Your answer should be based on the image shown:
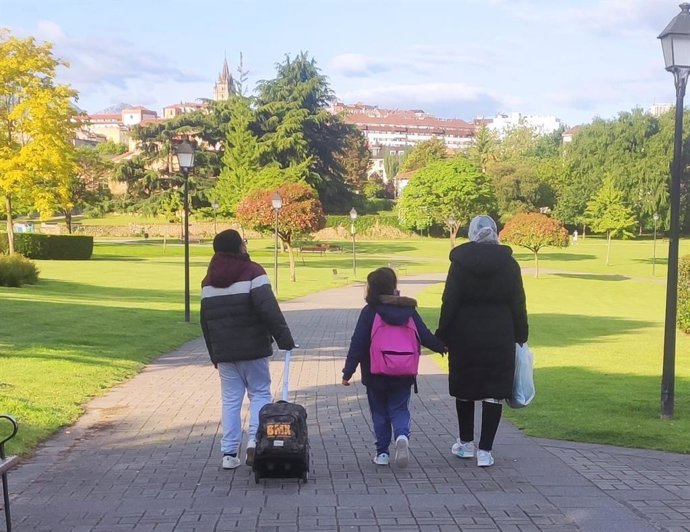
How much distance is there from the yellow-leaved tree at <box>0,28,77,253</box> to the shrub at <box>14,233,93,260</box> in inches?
166

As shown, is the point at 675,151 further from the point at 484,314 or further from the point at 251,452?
the point at 251,452

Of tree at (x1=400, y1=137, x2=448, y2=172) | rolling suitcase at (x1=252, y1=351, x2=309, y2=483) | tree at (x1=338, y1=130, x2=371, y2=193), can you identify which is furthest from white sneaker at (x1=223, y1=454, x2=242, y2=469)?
tree at (x1=400, y1=137, x2=448, y2=172)

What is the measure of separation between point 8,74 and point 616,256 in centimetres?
4693

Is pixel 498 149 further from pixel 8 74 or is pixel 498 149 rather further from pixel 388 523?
pixel 388 523

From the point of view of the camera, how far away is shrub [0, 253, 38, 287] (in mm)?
24578

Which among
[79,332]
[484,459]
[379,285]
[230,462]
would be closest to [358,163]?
[79,332]

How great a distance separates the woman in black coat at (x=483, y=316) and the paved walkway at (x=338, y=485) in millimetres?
640

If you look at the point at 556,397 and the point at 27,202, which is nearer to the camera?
the point at 556,397

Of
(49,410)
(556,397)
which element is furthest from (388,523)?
(556,397)

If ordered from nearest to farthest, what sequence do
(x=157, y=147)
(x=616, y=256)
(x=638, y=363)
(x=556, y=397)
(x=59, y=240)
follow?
1. (x=556, y=397)
2. (x=638, y=363)
3. (x=59, y=240)
4. (x=616, y=256)
5. (x=157, y=147)

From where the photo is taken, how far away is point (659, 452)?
6.48 metres

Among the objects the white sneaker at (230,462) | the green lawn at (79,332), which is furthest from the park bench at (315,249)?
the white sneaker at (230,462)

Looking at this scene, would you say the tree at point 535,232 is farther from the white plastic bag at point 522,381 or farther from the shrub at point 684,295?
the white plastic bag at point 522,381

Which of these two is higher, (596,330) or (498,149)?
(498,149)
